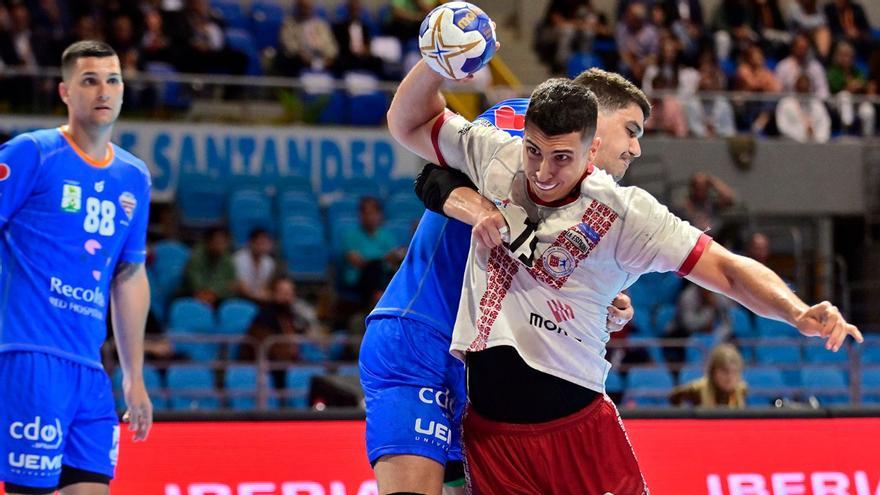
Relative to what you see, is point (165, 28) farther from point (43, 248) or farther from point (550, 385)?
point (550, 385)

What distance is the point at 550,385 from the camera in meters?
4.01

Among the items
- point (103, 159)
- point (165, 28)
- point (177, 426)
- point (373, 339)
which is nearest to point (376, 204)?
point (165, 28)

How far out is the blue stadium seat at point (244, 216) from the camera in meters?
13.1

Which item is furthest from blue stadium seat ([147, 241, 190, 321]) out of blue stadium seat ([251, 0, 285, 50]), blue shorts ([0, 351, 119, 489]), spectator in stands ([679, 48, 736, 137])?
spectator in stands ([679, 48, 736, 137])

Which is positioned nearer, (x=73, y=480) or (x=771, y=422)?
(x=73, y=480)

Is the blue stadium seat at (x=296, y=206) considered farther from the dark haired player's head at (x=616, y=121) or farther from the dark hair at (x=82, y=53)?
the dark haired player's head at (x=616, y=121)

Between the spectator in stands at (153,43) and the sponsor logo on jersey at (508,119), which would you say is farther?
the spectator in stands at (153,43)

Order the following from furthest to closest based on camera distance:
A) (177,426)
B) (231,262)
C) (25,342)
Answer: (231,262) → (177,426) → (25,342)

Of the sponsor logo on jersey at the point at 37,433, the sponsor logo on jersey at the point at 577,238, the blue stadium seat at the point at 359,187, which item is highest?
the blue stadium seat at the point at 359,187

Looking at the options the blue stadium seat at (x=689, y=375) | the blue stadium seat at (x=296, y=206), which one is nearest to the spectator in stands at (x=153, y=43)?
the blue stadium seat at (x=296, y=206)

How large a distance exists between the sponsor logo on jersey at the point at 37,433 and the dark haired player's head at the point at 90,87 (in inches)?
48.7

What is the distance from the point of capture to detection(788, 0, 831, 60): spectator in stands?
61.3ft

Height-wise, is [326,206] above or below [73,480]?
above

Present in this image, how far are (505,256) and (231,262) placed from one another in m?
8.27
